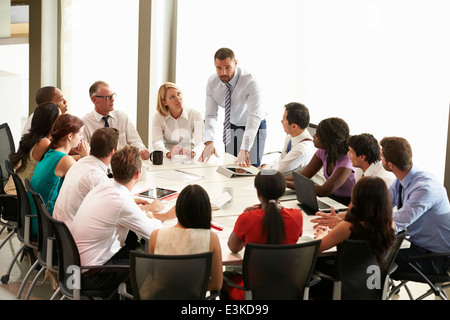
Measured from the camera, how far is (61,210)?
3.85 meters

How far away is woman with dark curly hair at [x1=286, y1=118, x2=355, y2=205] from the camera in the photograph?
453 centimetres

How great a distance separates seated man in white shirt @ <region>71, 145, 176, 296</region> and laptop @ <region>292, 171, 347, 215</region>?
3.73 ft

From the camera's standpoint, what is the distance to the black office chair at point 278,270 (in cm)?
299

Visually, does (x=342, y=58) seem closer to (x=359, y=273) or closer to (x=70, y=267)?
(x=359, y=273)

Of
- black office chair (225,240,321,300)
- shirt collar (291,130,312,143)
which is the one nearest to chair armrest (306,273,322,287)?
black office chair (225,240,321,300)

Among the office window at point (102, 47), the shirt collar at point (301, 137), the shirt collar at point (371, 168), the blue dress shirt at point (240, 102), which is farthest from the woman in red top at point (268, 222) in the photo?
the office window at point (102, 47)

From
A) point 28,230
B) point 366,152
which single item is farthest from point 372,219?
point 28,230

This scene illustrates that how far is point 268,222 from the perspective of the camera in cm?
320

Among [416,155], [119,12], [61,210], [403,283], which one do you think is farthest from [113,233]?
[119,12]

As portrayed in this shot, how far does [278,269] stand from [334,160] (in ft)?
5.95

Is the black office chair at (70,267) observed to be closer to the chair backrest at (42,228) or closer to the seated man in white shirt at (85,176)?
the chair backrest at (42,228)

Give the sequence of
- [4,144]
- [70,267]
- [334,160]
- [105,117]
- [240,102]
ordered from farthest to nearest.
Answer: [240,102]
[105,117]
[4,144]
[334,160]
[70,267]

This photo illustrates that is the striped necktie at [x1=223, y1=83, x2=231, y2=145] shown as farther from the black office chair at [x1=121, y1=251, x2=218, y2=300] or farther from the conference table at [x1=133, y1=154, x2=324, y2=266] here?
the black office chair at [x1=121, y1=251, x2=218, y2=300]

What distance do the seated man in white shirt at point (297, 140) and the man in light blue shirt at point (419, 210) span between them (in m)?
1.24
